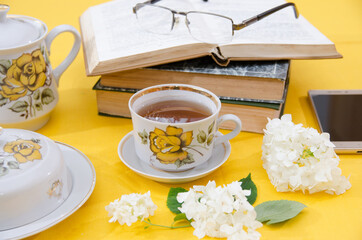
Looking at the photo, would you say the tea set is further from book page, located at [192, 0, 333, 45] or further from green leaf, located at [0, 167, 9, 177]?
book page, located at [192, 0, 333, 45]

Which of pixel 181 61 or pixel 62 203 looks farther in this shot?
pixel 181 61

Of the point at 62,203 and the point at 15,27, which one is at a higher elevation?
the point at 15,27

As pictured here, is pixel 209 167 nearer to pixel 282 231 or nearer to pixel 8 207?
pixel 282 231

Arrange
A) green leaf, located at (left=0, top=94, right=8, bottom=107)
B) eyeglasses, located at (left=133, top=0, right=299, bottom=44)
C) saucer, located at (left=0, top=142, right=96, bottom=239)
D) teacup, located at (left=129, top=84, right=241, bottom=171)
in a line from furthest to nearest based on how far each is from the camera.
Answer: eyeglasses, located at (left=133, top=0, right=299, bottom=44) < green leaf, located at (left=0, top=94, right=8, bottom=107) < teacup, located at (left=129, top=84, right=241, bottom=171) < saucer, located at (left=0, top=142, right=96, bottom=239)

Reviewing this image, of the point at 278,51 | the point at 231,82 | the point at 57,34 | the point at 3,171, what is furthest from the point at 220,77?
the point at 3,171

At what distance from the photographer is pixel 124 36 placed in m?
0.96

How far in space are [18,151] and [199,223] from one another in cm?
28

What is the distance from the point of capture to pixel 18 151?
0.66 metres

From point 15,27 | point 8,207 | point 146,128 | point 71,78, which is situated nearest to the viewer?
point 8,207

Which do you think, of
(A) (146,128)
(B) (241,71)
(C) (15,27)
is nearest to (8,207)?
(A) (146,128)

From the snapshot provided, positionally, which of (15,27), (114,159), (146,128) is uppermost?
(15,27)

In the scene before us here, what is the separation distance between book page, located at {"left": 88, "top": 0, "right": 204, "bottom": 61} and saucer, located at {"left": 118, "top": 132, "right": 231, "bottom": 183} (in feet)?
0.57

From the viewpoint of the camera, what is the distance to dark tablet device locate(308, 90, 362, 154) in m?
0.84

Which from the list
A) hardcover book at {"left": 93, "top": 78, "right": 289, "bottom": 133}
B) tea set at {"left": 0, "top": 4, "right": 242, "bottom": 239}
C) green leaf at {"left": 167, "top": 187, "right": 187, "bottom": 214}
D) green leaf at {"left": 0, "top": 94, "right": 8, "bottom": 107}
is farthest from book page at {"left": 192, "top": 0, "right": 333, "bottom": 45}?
green leaf at {"left": 0, "top": 94, "right": 8, "bottom": 107}
